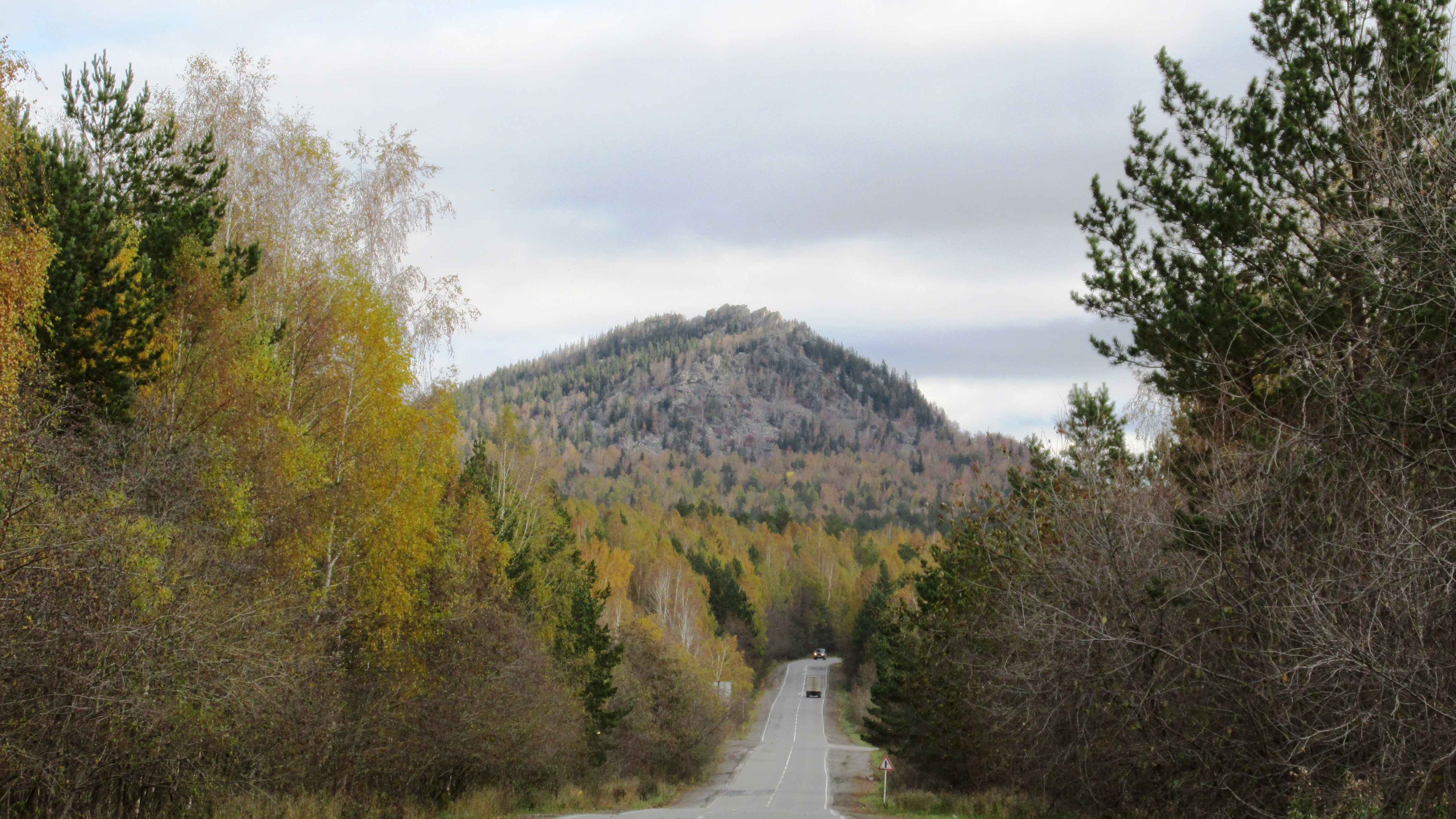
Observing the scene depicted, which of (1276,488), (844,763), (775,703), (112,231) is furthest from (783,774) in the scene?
(1276,488)

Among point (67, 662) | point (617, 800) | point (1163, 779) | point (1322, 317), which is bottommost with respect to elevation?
point (617, 800)

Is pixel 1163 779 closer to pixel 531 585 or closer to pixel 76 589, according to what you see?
pixel 76 589

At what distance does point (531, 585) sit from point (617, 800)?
320 inches

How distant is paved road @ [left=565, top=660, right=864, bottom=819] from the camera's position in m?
29.3

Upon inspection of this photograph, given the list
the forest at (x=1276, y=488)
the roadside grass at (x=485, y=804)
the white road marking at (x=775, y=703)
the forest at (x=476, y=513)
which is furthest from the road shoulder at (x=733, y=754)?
the forest at (x=1276, y=488)

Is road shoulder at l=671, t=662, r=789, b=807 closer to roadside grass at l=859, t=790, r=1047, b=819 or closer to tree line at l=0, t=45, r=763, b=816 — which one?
roadside grass at l=859, t=790, r=1047, b=819

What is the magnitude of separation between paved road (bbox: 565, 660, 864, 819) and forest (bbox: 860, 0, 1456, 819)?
39.7ft

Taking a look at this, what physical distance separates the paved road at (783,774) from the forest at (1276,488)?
1210cm

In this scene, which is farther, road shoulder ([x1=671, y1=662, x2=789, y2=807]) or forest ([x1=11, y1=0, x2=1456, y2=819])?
road shoulder ([x1=671, y1=662, x2=789, y2=807])

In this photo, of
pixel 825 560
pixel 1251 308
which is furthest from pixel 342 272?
pixel 825 560

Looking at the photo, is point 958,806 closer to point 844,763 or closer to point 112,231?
point 112,231

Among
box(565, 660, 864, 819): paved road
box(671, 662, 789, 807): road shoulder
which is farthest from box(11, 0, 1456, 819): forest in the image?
box(671, 662, 789, 807): road shoulder

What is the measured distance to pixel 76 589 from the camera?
12078mm

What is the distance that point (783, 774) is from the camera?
51.3m
